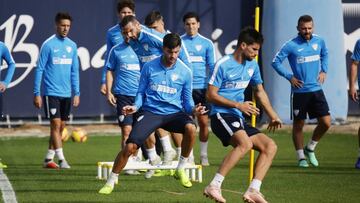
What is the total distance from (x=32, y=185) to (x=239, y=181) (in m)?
2.96

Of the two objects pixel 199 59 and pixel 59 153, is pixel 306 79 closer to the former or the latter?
pixel 199 59

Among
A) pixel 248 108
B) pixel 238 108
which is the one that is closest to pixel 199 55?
pixel 238 108

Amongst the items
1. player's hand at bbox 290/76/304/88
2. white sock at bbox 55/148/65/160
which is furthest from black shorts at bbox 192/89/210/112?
white sock at bbox 55/148/65/160

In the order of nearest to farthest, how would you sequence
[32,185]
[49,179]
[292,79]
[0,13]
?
1. [32,185]
2. [49,179]
3. [292,79]
4. [0,13]

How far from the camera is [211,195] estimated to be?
502 inches

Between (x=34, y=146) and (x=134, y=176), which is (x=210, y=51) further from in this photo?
(x=34, y=146)

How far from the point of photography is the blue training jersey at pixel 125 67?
17.1m

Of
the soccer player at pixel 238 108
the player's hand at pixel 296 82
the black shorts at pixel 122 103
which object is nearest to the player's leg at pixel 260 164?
the soccer player at pixel 238 108

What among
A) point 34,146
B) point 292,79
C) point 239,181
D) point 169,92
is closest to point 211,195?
point 169,92

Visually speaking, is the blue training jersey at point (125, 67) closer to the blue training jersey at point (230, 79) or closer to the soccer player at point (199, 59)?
the soccer player at point (199, 59)

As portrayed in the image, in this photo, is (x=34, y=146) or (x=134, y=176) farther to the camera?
(x=34, y=146)

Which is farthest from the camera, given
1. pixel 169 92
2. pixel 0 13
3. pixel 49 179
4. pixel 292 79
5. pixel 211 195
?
pixel 0 13

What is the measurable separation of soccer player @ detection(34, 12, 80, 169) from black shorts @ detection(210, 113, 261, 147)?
19.2ft

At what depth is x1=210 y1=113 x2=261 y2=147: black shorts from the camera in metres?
13.3
